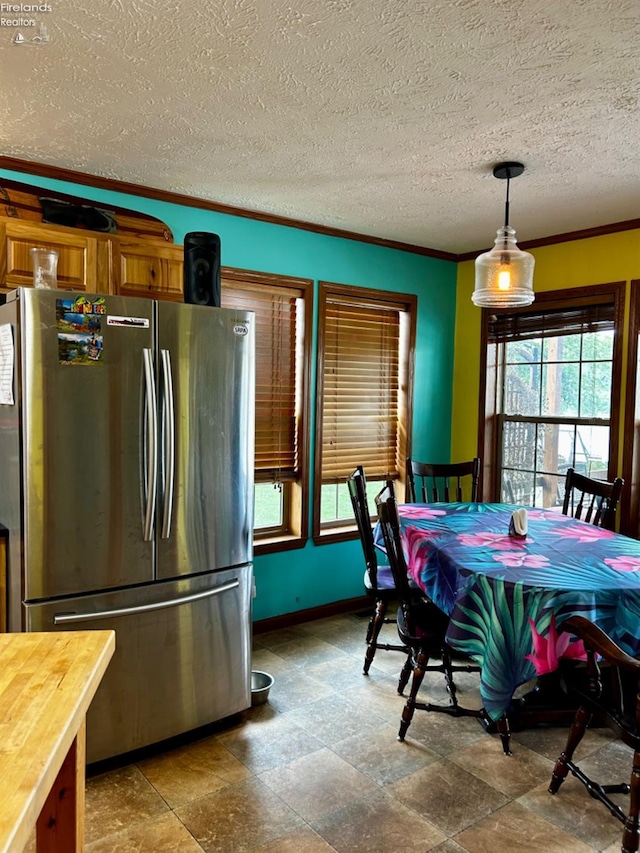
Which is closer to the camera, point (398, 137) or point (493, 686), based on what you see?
point (493, 686)

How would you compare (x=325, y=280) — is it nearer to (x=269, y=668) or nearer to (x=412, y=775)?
(x=269, y=668)

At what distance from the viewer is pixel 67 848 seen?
126 centimetres

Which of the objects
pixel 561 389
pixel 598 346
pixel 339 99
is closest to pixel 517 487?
pixel 561 389

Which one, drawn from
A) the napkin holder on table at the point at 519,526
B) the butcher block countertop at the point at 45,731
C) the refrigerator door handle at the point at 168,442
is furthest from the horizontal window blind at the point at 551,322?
the butcher block countertop at the point at 45,731

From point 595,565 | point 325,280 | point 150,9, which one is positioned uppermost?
point 150,9

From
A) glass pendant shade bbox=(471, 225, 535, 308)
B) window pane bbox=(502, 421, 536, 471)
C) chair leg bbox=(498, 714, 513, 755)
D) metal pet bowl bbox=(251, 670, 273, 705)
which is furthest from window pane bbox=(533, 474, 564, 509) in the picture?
metal pet bowl bbox=(251, 670, 273, 705)

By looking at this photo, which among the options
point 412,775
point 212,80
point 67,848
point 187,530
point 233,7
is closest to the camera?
point 67,848

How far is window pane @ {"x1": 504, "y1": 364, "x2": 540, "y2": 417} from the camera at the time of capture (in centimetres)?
424

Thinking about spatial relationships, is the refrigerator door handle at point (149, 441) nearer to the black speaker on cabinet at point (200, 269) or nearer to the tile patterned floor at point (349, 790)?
the black speaker on cabinet at point (200, 269)

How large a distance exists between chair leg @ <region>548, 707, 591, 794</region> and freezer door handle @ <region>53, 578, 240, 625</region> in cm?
143

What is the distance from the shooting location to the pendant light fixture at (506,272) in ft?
8.83

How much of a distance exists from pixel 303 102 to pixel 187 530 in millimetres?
1697

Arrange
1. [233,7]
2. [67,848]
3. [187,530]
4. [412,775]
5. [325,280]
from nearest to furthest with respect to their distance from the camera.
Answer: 1. [67,848]
2. [233,7]
3. [412,775]
4. [187,530]
5. [325,280]

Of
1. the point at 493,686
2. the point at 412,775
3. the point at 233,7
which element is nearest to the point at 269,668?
the point at 412,775
